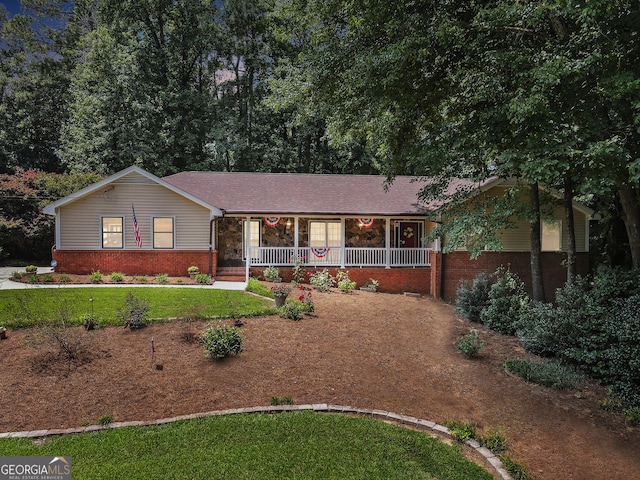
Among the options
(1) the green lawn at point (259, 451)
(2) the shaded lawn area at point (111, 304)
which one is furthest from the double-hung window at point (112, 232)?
(1) the green lawn at point (259, 451)

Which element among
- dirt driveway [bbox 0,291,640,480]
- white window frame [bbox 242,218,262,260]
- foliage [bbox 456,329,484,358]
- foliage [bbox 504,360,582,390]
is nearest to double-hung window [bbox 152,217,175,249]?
white window frame [bbox 242,218,262,260]

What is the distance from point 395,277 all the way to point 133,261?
10.9 m

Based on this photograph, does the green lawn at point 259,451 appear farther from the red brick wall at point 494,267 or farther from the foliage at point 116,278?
the red brick wall at point 494,267

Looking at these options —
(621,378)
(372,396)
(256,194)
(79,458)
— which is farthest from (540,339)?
(256,194)

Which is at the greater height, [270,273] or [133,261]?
[133,261]

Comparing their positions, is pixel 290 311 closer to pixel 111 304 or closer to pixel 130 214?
pixel 111 304

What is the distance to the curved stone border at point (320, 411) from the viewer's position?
4617 mm

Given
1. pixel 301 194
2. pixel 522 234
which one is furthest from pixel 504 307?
pixel 301 194

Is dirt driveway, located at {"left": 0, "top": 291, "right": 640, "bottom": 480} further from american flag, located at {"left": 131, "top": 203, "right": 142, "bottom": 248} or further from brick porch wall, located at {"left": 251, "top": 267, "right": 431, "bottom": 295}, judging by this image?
american flag, located at {"left": 131, "top": 203, "right": 142, "bottom": 248}

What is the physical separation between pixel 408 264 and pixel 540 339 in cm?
770

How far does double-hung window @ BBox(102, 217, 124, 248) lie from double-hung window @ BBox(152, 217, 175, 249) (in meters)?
1.29

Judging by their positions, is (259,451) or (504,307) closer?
(259,451)

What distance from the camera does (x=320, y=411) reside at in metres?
5.45

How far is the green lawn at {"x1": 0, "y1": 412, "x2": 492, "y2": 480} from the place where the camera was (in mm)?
4000
